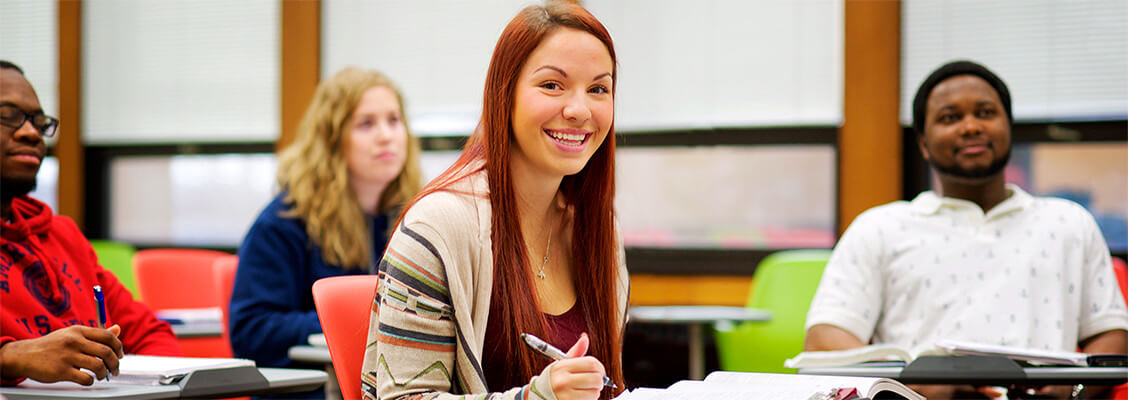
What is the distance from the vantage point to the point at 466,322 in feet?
4.66

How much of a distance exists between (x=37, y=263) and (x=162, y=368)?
0.56 m

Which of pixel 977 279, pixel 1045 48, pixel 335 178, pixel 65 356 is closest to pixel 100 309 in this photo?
pixel 65 356

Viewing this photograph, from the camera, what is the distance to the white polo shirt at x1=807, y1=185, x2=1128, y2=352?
8.20ft

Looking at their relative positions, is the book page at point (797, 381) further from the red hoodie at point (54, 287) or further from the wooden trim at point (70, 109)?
the wooden trim at point (70, 109)

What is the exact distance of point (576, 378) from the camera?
48.8 inches

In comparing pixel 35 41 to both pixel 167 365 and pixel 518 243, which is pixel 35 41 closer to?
pixel 167 365

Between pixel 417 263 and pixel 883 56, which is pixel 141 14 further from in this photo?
pixel 417 263

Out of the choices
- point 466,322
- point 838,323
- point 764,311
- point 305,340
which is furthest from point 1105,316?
point 305,340

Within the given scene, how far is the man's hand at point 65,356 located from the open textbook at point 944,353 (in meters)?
1.24

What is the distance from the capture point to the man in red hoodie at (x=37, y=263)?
1.97 m

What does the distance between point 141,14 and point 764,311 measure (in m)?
4.50

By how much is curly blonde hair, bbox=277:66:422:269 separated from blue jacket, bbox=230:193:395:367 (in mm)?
37

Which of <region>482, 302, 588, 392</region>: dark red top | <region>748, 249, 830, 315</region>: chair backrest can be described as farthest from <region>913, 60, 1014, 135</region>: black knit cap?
<region>482, 302, 588, 392</region>: dark red top

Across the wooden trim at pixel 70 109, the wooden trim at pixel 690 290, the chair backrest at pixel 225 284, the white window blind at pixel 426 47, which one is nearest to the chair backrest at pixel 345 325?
the chair backrest at pixel 225 284
